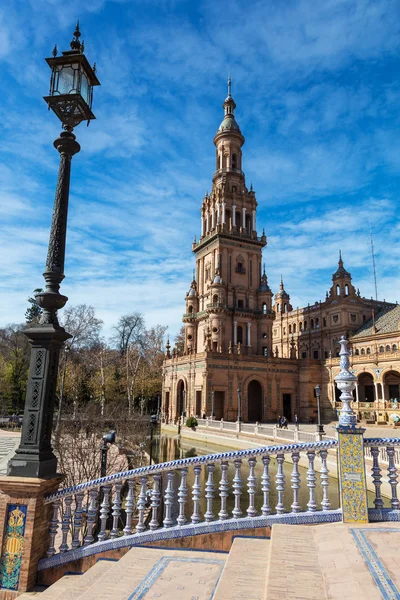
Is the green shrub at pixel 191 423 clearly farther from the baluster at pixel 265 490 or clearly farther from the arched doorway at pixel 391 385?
the baluster at pixel 265 490

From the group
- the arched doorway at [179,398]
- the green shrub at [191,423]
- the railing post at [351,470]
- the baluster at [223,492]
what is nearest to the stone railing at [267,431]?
the green shrub at [191,423]

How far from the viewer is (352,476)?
518 cm

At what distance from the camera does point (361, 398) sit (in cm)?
4238

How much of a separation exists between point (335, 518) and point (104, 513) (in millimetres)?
3076

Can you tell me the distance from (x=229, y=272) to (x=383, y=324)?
17360 millimetres

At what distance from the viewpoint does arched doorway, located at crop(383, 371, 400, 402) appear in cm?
3766

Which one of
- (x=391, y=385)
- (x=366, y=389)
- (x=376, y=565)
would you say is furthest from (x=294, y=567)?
(x=366, y=389)

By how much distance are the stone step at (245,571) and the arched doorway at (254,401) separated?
38656 mm

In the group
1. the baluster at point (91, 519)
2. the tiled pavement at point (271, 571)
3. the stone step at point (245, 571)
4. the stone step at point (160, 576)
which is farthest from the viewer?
the baluster at point (91, 519)

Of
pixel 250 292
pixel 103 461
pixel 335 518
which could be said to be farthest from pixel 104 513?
pixel 250 292

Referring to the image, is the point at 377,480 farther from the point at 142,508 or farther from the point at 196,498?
the point at 142,508

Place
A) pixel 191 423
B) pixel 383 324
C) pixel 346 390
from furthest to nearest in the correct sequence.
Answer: pixel 383 324, pixel 191 423, pixel 346 390

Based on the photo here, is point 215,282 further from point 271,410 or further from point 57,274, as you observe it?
point 57,274

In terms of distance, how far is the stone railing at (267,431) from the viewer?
2343cm
